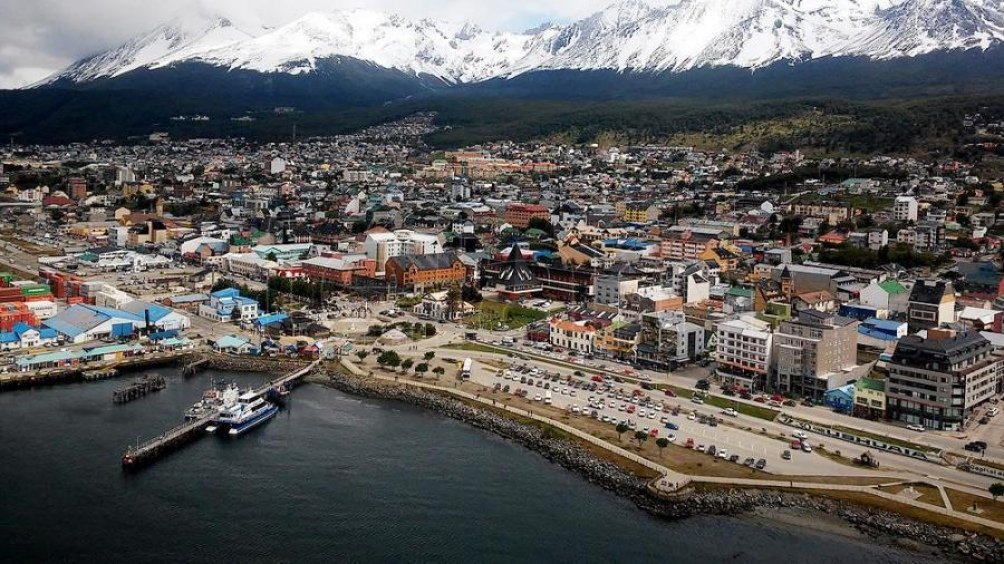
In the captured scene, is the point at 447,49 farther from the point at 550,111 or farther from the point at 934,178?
the point at 934,178

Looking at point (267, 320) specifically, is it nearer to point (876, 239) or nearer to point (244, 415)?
point (244, 415)

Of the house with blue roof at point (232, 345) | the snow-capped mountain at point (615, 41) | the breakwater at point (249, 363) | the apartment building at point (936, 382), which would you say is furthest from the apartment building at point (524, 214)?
the snow-capped mountain at point (615, 41)

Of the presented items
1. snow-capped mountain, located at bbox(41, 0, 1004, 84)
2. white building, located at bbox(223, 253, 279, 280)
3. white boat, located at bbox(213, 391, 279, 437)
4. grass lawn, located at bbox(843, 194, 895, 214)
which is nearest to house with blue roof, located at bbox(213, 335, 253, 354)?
white boat, located at bbox(213, 391, 279, 437)

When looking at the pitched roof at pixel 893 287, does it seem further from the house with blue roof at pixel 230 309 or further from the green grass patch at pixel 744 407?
the house with blue roof at pixel 230 309

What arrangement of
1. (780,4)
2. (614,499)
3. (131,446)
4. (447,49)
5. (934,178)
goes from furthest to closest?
(447,49), (780,4), (934,178), (131,446), (614,499)

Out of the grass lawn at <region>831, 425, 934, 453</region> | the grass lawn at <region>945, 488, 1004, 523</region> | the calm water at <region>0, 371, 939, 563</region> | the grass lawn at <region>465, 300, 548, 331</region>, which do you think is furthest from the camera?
the grass lawn at <region>465, 300, 548, 331</region>

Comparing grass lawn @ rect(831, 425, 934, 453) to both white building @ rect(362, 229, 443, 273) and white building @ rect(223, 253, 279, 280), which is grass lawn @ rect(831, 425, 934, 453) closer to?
white building @ rect(362, 229, 443, 273)

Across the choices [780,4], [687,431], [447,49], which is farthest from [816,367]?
[447,49]
